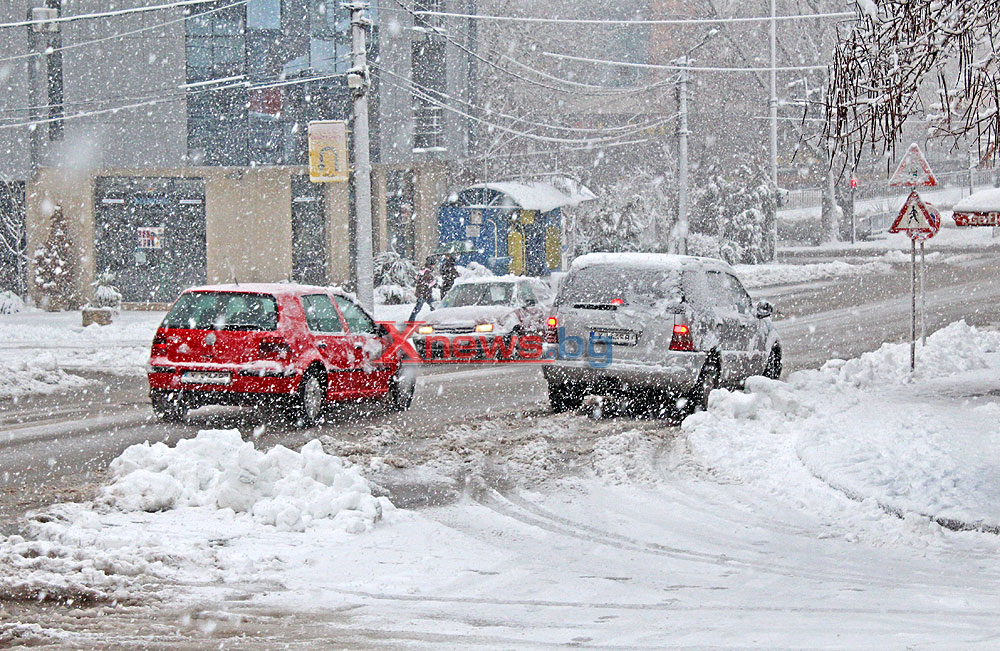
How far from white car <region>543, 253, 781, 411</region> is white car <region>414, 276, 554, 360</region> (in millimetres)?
5408

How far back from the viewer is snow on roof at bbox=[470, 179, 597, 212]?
40750 millimetres

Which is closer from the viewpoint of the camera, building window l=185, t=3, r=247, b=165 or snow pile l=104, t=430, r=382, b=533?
snow pile l=104, t=430, r=382, b=533

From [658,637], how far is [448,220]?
114ft

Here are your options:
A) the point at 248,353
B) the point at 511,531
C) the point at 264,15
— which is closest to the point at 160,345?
the point at 248,353

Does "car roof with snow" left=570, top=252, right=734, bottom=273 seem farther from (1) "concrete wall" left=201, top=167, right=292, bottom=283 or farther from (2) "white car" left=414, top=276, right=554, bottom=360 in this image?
(1) "concrete wall" left=201, top=167, right=292, bottom=283

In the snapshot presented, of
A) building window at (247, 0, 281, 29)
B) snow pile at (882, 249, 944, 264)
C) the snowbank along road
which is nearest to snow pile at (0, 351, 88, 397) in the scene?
the snowbank along road

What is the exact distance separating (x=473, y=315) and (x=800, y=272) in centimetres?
2835

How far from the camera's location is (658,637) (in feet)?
20.4

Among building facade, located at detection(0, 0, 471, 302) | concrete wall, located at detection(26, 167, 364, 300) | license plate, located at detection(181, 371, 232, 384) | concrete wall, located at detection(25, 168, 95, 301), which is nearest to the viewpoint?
license plate, located at detection(181, 371, 232, 384)

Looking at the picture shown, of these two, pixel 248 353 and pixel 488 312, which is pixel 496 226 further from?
pixel 248 353

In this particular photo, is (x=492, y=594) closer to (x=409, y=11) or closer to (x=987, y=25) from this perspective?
(x=987, y=25)

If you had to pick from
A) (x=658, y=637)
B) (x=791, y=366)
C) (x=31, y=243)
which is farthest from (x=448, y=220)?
(x=658, y=637)

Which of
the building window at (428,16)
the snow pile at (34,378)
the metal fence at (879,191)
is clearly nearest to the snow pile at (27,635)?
the snow pile at (34,378)

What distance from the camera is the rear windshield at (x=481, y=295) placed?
818 inches
